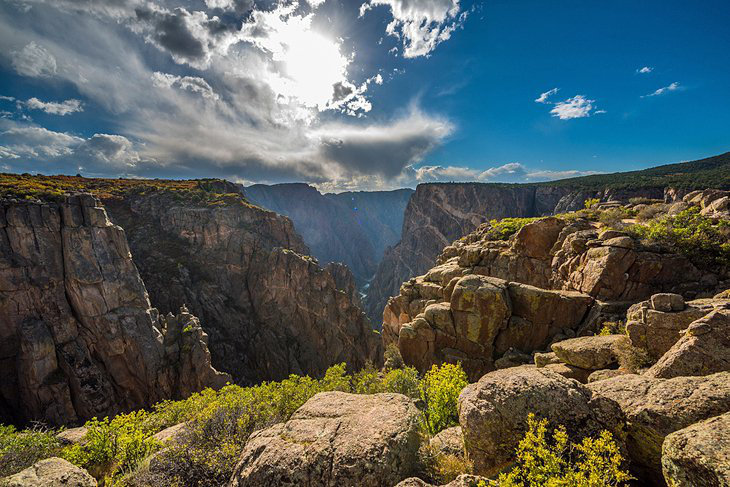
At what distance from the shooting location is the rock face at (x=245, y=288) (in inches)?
2785

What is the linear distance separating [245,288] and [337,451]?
3271 inches

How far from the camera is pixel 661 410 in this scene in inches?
255

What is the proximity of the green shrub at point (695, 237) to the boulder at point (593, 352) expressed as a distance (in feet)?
36.3

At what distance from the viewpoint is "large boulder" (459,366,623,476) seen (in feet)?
23.2

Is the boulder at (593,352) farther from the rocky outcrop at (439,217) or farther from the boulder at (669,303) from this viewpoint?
the rocky outcrop at (439,217)

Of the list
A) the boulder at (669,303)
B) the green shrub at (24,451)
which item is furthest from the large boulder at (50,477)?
the boulder at (669,303)

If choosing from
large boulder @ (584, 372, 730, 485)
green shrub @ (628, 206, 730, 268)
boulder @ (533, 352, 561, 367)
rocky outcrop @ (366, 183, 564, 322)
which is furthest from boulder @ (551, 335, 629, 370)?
rocky outcrop @ (366, 183, 564, 322)

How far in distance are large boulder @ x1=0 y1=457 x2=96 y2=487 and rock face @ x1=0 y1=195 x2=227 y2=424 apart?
4390cm

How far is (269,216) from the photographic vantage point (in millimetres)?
95062

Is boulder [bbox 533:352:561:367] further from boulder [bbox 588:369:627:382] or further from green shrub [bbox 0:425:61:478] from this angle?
green shrub [bbox 0:425:61:478]

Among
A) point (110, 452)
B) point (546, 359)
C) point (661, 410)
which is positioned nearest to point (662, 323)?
point (546, 359)

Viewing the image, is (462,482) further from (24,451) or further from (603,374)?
(24,451)

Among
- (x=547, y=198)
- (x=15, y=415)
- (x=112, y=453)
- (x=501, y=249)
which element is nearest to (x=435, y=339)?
(x=501, y=249)

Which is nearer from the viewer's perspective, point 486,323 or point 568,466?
point 568,466
